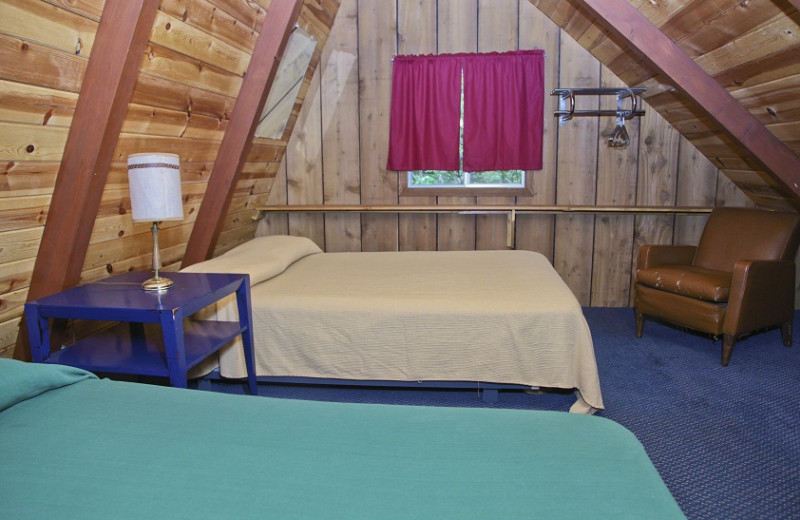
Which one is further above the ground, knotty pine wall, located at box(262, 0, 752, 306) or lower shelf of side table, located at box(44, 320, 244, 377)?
knotty pine wall, located at box(262, 0, 752, 306)

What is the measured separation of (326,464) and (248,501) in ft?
0.52

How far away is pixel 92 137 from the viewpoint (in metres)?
1.76

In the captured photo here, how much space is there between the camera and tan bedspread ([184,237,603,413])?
7.40ft

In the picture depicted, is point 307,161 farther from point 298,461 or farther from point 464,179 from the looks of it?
point 298,461

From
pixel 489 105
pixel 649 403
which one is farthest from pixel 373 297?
pixel 489 105

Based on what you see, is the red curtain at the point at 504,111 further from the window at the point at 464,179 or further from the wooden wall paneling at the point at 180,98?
the wooden wall paneling at the point at 180,98

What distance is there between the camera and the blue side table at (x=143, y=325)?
6.07 feet

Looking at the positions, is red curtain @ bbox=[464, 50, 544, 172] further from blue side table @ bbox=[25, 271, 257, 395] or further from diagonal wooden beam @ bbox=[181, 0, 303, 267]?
blue side table @ bbox=[25, 271, 257, 395]

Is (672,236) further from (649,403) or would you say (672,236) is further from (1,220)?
(1,220)

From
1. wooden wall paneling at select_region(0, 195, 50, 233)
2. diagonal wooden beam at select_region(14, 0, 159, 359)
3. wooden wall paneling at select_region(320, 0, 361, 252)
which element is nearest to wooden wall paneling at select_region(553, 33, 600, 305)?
wooden wall paneling at select_region(320, 0, 361, 252)

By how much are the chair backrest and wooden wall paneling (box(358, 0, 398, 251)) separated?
6.72 ft

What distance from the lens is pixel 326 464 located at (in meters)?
1.06

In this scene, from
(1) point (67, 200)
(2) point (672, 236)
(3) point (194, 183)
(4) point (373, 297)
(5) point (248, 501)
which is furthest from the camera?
(2) point (672, 236)

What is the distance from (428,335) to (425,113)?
2.10m
